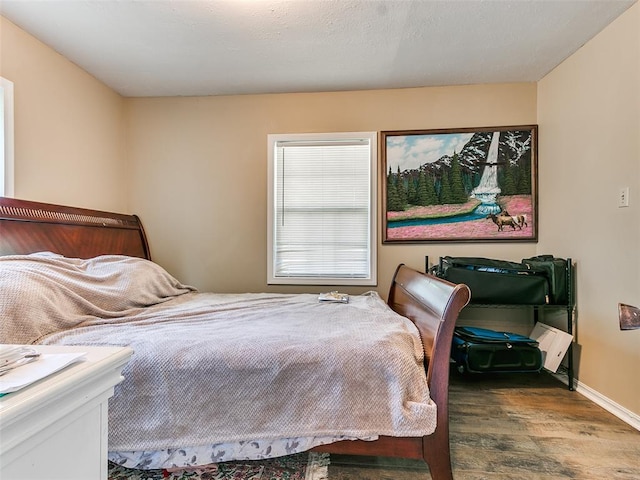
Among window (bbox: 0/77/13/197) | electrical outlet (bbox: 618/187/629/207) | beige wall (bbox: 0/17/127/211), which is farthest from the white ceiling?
electrical outlet (bbox: 618/187/629/207)

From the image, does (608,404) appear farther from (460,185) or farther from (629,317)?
(460,185)

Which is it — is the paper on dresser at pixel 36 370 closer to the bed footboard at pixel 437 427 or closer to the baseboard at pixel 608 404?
the bed footboard at pixel 437 427

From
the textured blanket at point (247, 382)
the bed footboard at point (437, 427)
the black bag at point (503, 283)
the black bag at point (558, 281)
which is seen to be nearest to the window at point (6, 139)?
the textured blanket at point (247, 382)

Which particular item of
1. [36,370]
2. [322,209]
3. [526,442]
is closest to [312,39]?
[322,209]

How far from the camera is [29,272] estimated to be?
1525 mm

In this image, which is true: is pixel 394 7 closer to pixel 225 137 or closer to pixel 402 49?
pixel 402 49

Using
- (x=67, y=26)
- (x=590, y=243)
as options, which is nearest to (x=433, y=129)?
(x=590, y=243)

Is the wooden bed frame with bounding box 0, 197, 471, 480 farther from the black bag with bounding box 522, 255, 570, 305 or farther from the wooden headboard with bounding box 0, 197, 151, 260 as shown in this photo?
the black bag with bounding box 522, 255, 570, 305

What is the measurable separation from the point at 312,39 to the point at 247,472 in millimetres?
2512

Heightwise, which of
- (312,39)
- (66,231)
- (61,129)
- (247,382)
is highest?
(312,39)

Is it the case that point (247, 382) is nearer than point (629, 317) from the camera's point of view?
Yes

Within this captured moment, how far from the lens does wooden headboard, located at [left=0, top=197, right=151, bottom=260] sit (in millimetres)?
1823

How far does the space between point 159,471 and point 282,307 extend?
41.0 inches

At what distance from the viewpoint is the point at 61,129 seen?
2.32m
